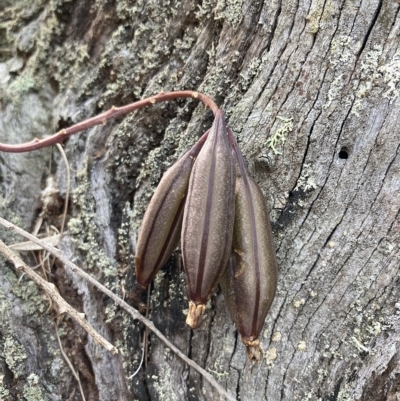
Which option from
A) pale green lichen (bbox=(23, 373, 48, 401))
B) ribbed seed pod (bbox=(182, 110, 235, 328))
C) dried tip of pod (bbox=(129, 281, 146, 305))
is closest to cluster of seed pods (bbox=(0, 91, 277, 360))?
ribbed seed pod (bbox=(182, 110, 235, 328))

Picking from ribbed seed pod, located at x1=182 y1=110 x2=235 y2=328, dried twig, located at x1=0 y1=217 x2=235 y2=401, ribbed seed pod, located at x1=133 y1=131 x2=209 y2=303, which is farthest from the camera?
dried twig, located at x1=0 y1=217 x2=235 y2=401

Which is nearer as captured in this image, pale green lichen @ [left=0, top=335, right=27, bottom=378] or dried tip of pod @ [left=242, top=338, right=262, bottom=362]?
dried tip of pod @ [left=242, top=338, right=262, bottom=362]

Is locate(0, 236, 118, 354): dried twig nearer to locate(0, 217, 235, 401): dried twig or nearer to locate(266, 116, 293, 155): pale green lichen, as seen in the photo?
locate(0, 217, 235, 401): dried twig

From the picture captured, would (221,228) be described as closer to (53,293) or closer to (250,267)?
(250,267)

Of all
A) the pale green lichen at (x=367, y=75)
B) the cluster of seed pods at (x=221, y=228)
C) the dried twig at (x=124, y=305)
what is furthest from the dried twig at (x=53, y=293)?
the pale green lichen at (x=367, y=75)

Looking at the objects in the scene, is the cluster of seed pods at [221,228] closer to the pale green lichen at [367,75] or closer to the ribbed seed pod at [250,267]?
the ribbed seed pod at [250,267]

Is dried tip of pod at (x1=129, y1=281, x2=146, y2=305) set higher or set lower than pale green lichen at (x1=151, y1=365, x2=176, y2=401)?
higher


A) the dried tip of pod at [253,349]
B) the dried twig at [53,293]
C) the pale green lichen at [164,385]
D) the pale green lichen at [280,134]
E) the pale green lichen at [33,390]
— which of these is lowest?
the pale green lichen at [33,390]
